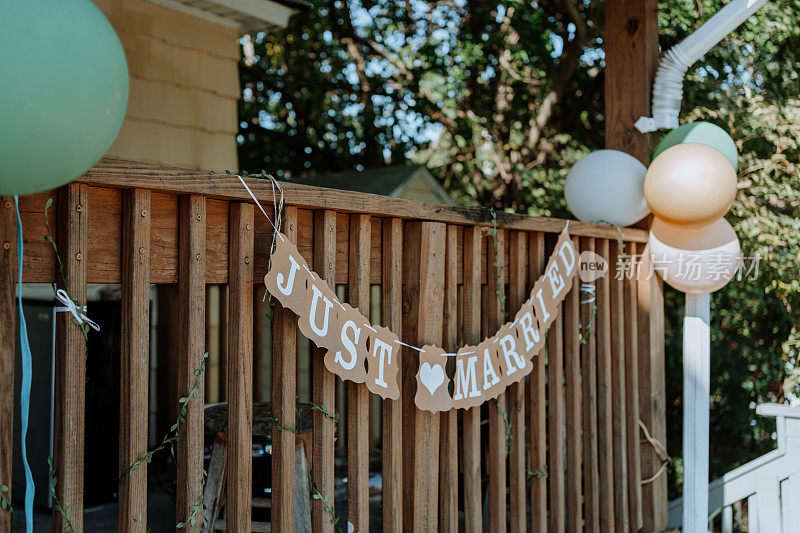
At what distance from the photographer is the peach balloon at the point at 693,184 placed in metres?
2.85

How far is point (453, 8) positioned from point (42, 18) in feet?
24.1

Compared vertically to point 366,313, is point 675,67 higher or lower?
higher

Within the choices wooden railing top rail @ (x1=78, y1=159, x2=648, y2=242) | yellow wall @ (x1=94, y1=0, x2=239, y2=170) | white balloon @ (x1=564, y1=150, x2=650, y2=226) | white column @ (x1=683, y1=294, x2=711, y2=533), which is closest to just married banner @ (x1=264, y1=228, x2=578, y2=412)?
wooden railing top rail @ (x1=78, y1=159, x2=648, y2=242)

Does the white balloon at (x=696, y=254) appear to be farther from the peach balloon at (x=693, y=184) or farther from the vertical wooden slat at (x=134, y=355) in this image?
the vertical wooden slat at (x=134, y=355)

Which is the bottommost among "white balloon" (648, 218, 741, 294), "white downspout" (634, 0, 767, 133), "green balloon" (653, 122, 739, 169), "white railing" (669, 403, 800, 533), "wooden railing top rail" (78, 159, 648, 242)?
"white railing" (669, 403, 800, 533)

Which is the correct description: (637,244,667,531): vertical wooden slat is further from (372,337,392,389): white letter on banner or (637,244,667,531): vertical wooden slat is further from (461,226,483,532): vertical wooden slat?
(372,337,392,389): white letter on banner

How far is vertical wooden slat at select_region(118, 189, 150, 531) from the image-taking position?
1536 mm

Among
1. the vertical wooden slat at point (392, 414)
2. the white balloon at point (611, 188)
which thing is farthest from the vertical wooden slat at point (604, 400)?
the vertical wooden slat at point (392, 414)

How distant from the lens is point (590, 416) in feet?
10.2

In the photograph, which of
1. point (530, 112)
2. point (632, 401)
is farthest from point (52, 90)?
point (530, 112)

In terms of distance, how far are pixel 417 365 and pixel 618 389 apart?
141 centimetres

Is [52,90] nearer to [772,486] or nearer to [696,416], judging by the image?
[696,416]

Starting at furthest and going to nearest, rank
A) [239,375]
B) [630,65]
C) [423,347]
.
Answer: [630,65] < [423,347] < [239,375]

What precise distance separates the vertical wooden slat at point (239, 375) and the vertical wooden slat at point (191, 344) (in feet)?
0.33
